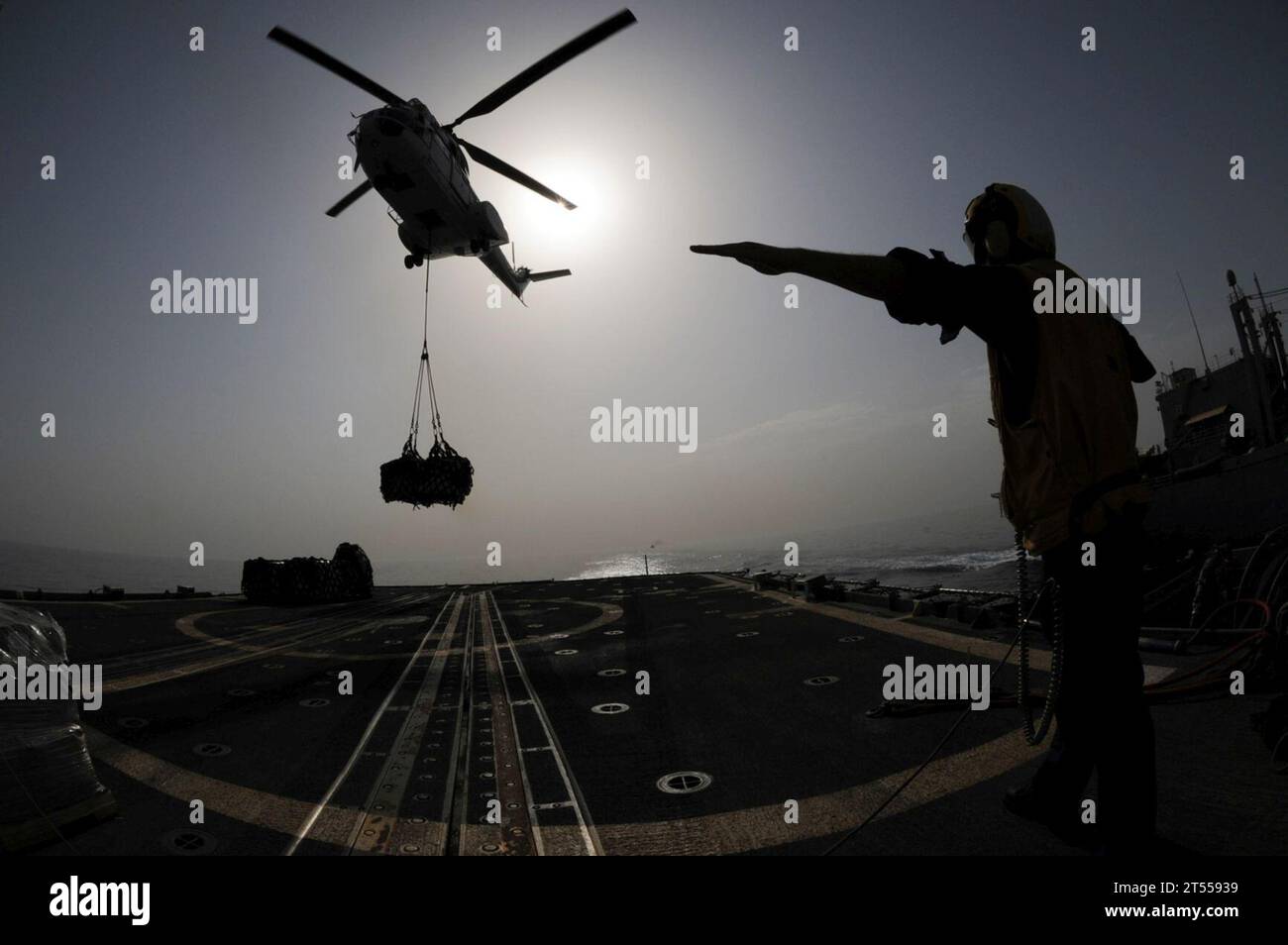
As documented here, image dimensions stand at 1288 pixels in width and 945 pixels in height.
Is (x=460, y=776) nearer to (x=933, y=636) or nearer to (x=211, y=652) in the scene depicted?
(x=933, y=636)

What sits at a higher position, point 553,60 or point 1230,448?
point 553,60

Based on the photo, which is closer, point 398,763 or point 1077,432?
point 1077,432

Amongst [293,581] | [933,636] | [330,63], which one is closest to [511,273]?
[330,63]

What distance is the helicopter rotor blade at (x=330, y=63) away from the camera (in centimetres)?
1318

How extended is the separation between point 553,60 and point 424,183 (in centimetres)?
469

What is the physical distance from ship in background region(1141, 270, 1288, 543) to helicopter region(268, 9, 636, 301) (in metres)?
32.3

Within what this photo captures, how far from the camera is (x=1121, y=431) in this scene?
7.25 ft

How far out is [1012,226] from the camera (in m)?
2.54

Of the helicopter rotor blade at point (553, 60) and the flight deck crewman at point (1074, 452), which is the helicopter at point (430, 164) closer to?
the helicopter rotor blade at point (553, 60)

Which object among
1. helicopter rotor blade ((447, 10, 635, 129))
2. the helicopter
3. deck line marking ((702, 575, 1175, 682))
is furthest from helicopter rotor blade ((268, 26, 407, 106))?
deck line marking ((702, 575, 1175, 682))

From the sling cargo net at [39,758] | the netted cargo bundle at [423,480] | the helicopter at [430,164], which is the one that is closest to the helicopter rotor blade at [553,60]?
the helicopter at [430,164]

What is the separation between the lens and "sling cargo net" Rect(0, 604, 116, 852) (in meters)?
2.86
